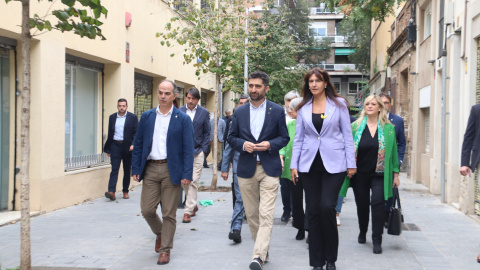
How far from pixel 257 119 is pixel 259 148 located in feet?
1.32

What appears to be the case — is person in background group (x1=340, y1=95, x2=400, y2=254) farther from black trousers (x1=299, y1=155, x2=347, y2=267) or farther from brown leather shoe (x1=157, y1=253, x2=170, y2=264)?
brown leather shoe (x1=157, y1=253, x2=170, y2=264)

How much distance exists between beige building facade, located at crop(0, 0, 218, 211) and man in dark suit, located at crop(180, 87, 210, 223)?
2476mm

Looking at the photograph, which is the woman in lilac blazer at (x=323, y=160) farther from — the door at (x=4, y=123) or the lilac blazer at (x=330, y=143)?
the door at (x=4, y=123)

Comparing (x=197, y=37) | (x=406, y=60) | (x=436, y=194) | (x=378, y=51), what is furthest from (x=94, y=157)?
(x=378, y=51)

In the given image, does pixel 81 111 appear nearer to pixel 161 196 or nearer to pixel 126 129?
pixel 126 129

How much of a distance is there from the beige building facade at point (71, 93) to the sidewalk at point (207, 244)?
76cm

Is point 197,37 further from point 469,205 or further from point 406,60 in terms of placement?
point 406,60

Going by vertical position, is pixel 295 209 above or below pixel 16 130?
below

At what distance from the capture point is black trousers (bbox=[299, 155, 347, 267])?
19.0 ft

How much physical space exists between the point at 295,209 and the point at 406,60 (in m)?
13.9

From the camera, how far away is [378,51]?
32.9 m

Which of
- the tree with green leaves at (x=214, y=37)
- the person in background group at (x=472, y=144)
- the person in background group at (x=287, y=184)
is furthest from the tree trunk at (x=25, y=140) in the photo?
the tree with green leaves at (x=214, y=37)

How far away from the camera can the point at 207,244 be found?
7.50 meters

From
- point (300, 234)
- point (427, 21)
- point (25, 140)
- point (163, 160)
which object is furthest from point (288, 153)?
point (427, 21)
